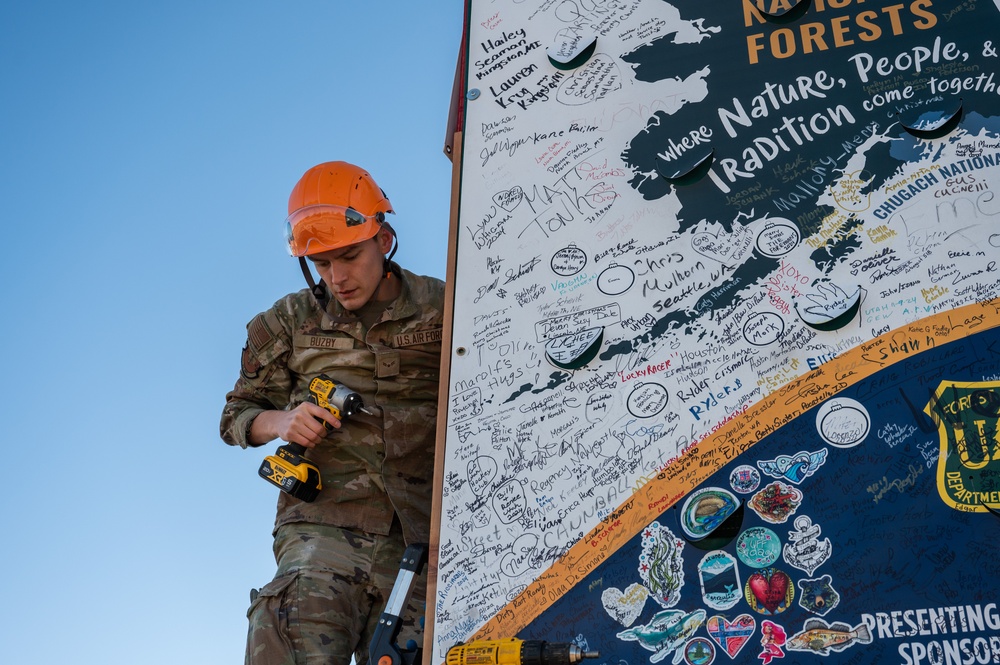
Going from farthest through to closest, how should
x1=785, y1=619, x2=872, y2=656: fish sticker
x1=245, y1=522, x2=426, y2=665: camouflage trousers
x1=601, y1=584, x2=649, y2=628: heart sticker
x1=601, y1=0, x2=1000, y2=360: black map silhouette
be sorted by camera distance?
x1=245, y1=522, x2=426, y2=665: camouflage trousers → x1=601, y1=0, x2=1000, y2=360: black map silhouette → x1=601, y1=584, x2=649, y2=628: heart sticker → x1=785, y1=619, x2=872, y2=656: fish sticker

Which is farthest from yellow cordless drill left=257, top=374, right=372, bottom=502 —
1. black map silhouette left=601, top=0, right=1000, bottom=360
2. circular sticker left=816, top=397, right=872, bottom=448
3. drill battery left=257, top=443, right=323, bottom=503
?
circular sticker left=816, top=397, right=872, bottom=448

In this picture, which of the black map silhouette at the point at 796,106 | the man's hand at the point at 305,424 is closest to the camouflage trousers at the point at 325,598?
the man's hand at the point at 305,424

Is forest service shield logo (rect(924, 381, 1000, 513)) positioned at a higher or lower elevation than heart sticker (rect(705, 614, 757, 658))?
higher

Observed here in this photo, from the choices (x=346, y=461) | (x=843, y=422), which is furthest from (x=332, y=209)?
(x=843, y=422)

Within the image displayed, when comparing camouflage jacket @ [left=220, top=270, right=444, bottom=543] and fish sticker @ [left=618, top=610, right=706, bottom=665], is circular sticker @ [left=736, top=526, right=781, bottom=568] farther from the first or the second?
camouflage jacket @ [left=220, top=270, right=444, bottom=543]

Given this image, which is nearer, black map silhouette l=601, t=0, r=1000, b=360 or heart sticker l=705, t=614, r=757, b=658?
heart sticker l=705, t=614, r=757, b=658

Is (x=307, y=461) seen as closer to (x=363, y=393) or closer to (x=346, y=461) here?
(x=346, y=461)

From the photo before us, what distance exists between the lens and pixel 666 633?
2.86 meters

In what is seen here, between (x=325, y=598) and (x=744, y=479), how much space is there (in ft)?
4.73

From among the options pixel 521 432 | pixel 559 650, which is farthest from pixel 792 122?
pixel 559 650

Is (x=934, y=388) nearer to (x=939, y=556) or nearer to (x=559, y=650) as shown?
(x=939, y=556)

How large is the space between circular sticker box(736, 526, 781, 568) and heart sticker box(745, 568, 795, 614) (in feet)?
0.10

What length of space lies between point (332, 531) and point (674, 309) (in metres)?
1.42

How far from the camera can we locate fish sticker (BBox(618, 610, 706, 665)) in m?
2.83
